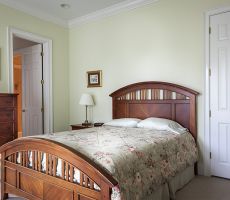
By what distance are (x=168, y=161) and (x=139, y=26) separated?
2.47 metres

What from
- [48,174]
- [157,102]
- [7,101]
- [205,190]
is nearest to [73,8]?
[7,101]

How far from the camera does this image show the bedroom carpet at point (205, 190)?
238 cm

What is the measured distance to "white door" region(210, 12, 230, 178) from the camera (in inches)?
115

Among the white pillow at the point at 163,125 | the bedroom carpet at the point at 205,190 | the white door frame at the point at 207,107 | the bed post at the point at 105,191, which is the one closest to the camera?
the bed post at the point at 105,191

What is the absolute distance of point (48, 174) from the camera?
6.25 ft

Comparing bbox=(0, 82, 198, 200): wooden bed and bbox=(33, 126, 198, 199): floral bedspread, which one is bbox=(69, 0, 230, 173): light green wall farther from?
bbox=(33, 126, 198, 199): floral bedspread

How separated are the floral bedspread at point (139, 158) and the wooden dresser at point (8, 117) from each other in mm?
1538

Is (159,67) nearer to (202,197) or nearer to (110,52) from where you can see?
(110,52)

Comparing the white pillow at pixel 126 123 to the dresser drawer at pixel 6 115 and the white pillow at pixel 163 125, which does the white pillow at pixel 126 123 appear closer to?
the white pillow at pixel 163 125

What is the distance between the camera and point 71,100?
4.81 meters

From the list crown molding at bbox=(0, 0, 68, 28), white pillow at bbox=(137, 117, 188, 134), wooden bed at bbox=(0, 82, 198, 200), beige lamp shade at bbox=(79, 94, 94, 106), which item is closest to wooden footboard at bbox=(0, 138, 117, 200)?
wooden bed at bbox=(0, 82, 198, 200)

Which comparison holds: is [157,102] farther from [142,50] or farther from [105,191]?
[105,191]

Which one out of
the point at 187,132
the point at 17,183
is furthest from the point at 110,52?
the point at 17,183

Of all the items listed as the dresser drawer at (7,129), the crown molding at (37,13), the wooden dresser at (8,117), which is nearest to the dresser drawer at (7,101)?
the wooden dresser at (8,117)
